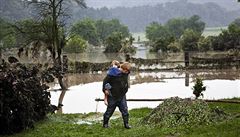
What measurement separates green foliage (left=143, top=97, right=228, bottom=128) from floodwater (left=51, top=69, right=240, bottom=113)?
4.40 metres

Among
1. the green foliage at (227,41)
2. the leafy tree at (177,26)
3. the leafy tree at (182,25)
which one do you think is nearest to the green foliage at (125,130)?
the green foliage at (227,41)

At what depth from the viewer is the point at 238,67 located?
29.6 m

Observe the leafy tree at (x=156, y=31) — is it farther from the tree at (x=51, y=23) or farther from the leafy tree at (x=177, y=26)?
the tree at (x=51, y=23)

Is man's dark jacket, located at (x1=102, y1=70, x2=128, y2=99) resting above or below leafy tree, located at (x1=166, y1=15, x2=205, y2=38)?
below

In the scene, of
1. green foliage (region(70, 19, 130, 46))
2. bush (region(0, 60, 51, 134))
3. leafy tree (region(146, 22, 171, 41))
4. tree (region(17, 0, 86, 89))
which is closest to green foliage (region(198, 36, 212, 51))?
tree (region(17, 0, 86, 89))

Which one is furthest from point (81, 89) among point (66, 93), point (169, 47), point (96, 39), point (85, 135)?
point (96, 39)

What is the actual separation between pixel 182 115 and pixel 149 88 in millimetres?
11516

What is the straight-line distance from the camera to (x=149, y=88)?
22.1 meters

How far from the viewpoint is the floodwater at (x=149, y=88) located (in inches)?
674

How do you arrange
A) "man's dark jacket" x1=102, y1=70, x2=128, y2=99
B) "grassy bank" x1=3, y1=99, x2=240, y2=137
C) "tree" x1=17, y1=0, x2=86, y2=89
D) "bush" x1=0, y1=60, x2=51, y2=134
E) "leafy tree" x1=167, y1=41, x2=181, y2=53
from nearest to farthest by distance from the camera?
1. "grassy bank" x1=3, y1=99, x2=240, y2=137
2. "bush" x1=0, y1=60, x2=51, y2=134
3. "man's dark jacket" x1=102, y1=70, x2=128, y2=99
4. "tree" x1=17, y1=0, x2=86, y2=89
5. "leafy tree" x1=167, y1=41, x2=181, y2=53

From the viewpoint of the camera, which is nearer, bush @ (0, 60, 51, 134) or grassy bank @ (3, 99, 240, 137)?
grassy bank @ (3, 99, 240, 137)

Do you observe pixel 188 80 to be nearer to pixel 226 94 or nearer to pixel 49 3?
pixel 226 94

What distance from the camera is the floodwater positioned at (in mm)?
17125

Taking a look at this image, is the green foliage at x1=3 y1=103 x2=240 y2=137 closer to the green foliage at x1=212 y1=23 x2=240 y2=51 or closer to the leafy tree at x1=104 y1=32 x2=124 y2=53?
the green foliage at x1=212 y1=23 x2=240 y2=51
